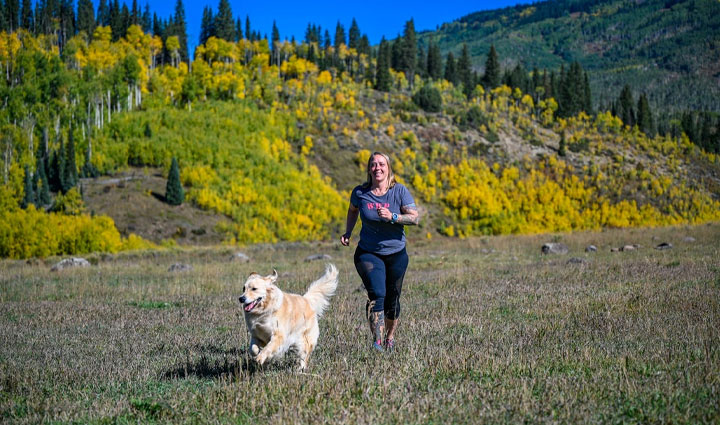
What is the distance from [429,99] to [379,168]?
264ft

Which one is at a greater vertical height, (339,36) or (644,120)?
(339,36)

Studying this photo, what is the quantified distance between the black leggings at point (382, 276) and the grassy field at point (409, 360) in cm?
60

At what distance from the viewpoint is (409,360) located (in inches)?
257

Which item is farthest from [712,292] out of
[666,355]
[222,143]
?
[222,143]

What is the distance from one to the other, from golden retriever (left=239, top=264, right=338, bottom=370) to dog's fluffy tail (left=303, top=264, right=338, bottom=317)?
428mm

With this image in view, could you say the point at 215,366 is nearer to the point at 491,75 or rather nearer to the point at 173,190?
the point at 173,190

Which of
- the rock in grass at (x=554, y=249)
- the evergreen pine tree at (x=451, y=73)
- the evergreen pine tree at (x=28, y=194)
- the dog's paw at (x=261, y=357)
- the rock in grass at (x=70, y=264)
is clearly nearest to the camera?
the dog's paw at (x=261, y=357)

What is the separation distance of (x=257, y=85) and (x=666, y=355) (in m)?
75.1

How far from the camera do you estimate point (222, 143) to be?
61844 millimetres

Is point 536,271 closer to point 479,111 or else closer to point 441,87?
point 479,111

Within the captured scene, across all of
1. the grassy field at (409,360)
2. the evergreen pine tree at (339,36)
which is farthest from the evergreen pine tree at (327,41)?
the grassy field at (409,360)

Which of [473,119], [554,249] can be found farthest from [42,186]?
[473,119]

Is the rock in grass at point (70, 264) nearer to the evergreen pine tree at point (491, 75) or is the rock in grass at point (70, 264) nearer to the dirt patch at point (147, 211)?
the dirt patch at point (147, 211)

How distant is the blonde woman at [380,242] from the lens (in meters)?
7.14
